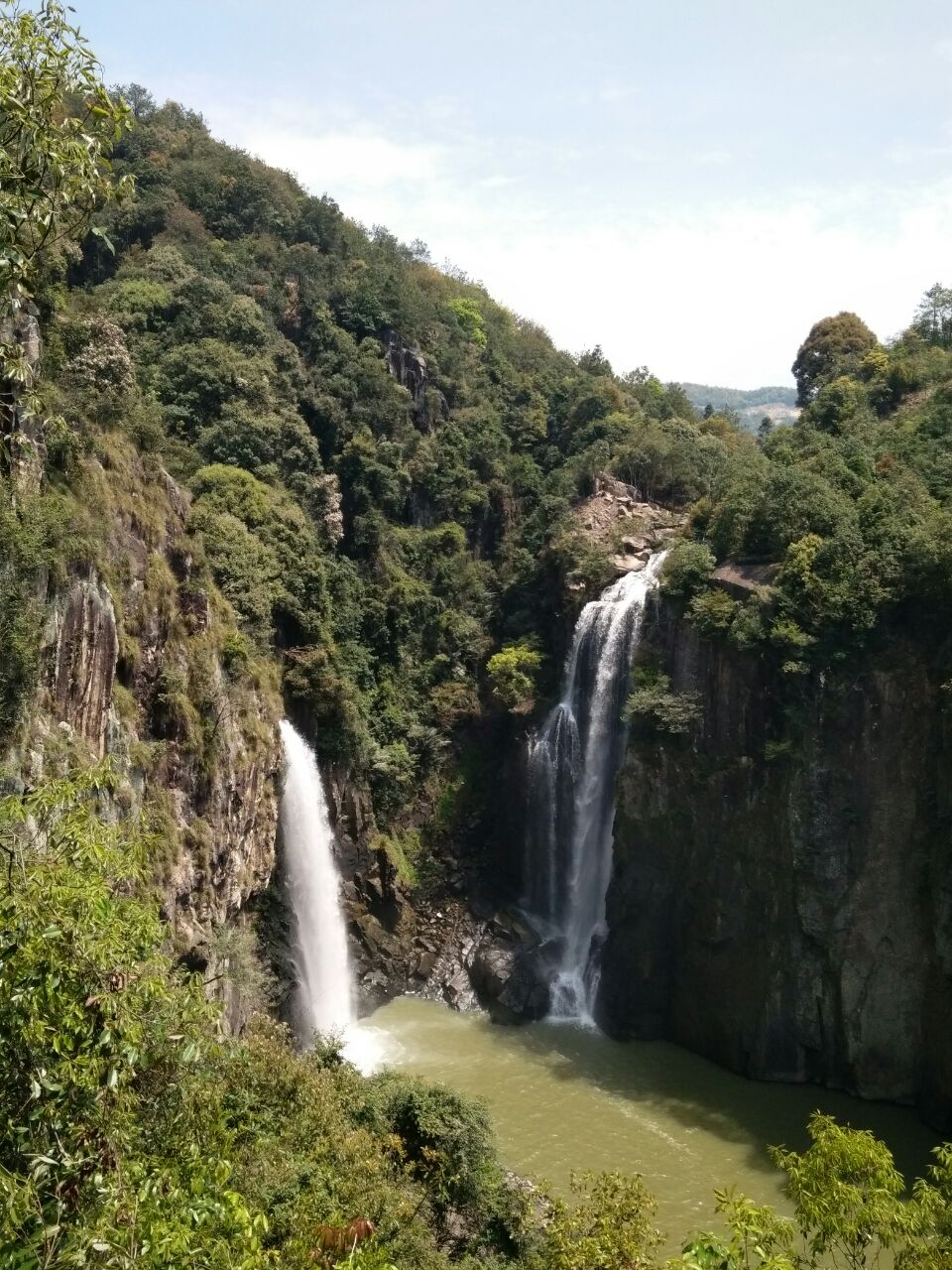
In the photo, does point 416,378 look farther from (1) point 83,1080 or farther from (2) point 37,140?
(1) point 83,1080

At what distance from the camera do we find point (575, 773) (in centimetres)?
2942

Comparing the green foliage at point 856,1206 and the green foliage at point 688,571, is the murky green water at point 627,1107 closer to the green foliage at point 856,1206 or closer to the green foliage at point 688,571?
the green foliage at point 856,1206

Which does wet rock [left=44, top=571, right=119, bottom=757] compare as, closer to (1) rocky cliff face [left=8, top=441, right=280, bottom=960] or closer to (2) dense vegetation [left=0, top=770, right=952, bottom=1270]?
(1) rocky cliff face [left=8, top=441, right=280, bottom=960]

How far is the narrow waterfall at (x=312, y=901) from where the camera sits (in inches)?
949

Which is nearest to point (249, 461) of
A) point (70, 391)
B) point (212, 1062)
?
point (70, 391)

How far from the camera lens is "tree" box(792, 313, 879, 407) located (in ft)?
135

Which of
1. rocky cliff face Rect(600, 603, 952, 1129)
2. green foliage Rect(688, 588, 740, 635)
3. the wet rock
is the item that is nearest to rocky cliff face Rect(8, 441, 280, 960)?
the wet rock

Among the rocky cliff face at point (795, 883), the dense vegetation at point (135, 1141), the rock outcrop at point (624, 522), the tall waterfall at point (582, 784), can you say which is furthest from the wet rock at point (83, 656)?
the rock outcrop at point (624, 522)

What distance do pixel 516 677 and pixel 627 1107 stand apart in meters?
13.6

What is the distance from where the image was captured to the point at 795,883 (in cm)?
2327

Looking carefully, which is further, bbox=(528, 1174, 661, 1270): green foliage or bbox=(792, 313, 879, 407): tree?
bbox=(792, 313, 879, 407): tree

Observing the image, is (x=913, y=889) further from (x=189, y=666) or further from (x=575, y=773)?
(x=189, y=666)

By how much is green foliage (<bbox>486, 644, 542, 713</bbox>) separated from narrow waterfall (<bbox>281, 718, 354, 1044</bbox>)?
303 inches

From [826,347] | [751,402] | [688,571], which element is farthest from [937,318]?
[751,402]
